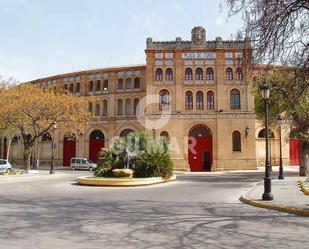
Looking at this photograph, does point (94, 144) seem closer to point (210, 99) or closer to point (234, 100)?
point (210, 99)

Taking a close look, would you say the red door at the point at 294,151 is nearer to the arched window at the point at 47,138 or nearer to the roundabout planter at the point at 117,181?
the roundabout planter at the point at 117,181

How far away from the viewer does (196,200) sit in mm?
15906

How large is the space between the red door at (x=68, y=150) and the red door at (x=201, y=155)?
16314 millimetres

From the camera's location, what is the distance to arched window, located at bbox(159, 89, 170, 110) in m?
43.5

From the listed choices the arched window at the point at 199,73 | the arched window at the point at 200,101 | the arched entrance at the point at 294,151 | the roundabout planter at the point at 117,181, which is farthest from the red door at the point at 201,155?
the roundabout planter at the point at 117,181

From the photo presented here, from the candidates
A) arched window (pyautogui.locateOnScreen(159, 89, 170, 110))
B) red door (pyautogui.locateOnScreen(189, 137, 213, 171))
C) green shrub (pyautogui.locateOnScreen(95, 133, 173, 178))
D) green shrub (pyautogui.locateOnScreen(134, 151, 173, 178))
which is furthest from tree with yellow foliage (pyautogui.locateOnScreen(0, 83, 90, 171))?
red door (pyautogui.locateOnScreen(189, 137, 213, 171))

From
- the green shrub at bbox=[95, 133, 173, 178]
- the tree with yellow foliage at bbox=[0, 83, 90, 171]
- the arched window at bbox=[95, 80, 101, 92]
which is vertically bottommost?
the green shrub at bbox=[95, 133, 173, 178]

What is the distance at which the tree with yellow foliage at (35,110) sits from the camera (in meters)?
33.9

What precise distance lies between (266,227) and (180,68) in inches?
1378

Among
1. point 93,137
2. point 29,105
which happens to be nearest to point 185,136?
point 93,137

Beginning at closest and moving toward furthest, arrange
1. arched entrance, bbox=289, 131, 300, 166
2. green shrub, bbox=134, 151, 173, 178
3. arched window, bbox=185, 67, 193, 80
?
green shrub, bbox=134, 151, 173, 178 < arched window, bbox=185, 67, 193, 80 < arched entrance, bbox=289, 131, 300, 166

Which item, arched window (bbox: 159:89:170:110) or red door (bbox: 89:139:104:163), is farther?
red door (bbox: 89:139:104:163)

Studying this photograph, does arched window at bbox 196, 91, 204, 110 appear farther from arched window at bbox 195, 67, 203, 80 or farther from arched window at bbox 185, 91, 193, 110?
arched window at bbox 195, 67, 203, 80

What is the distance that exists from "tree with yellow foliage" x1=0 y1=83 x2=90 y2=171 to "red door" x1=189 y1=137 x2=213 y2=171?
1260 centimetres
